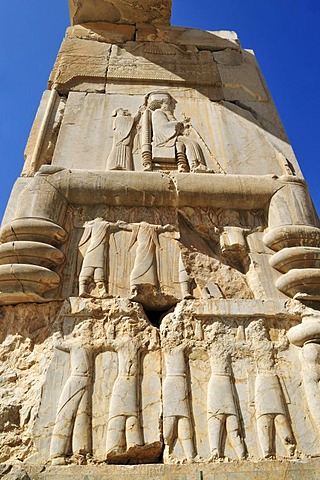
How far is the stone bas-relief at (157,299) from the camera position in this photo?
273cm

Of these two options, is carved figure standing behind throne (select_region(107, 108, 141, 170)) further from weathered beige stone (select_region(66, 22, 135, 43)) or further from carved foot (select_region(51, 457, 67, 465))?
carved foot (select_region(51, 457, 67, 465))

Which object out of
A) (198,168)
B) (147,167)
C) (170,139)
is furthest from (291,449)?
(170,139)

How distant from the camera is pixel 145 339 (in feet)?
10.4

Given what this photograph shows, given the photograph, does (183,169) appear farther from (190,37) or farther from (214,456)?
(190,37)

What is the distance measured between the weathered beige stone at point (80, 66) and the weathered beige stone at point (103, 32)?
20 centimetres

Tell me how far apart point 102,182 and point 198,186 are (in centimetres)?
97

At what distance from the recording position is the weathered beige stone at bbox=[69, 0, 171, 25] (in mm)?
7555

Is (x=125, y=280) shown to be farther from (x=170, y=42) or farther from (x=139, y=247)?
(x=170, y=42)

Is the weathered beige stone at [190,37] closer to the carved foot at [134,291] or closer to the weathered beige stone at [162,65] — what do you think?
the weathered beige stone at [162,65]

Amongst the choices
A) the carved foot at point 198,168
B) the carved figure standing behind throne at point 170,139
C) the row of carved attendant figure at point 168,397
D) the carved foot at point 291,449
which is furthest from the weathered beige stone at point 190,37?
the carved foot at point 291,449

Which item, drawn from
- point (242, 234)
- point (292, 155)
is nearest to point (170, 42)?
point (292, 155)

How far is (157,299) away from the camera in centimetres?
346

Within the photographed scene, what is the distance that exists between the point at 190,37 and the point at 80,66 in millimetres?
2257

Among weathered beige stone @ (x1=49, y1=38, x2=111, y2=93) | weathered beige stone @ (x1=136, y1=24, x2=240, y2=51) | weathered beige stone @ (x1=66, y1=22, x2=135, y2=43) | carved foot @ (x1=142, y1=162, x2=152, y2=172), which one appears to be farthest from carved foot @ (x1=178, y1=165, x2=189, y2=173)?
weathered beige stone @ (x1=66, y1=22, x2=135, y2=43)
